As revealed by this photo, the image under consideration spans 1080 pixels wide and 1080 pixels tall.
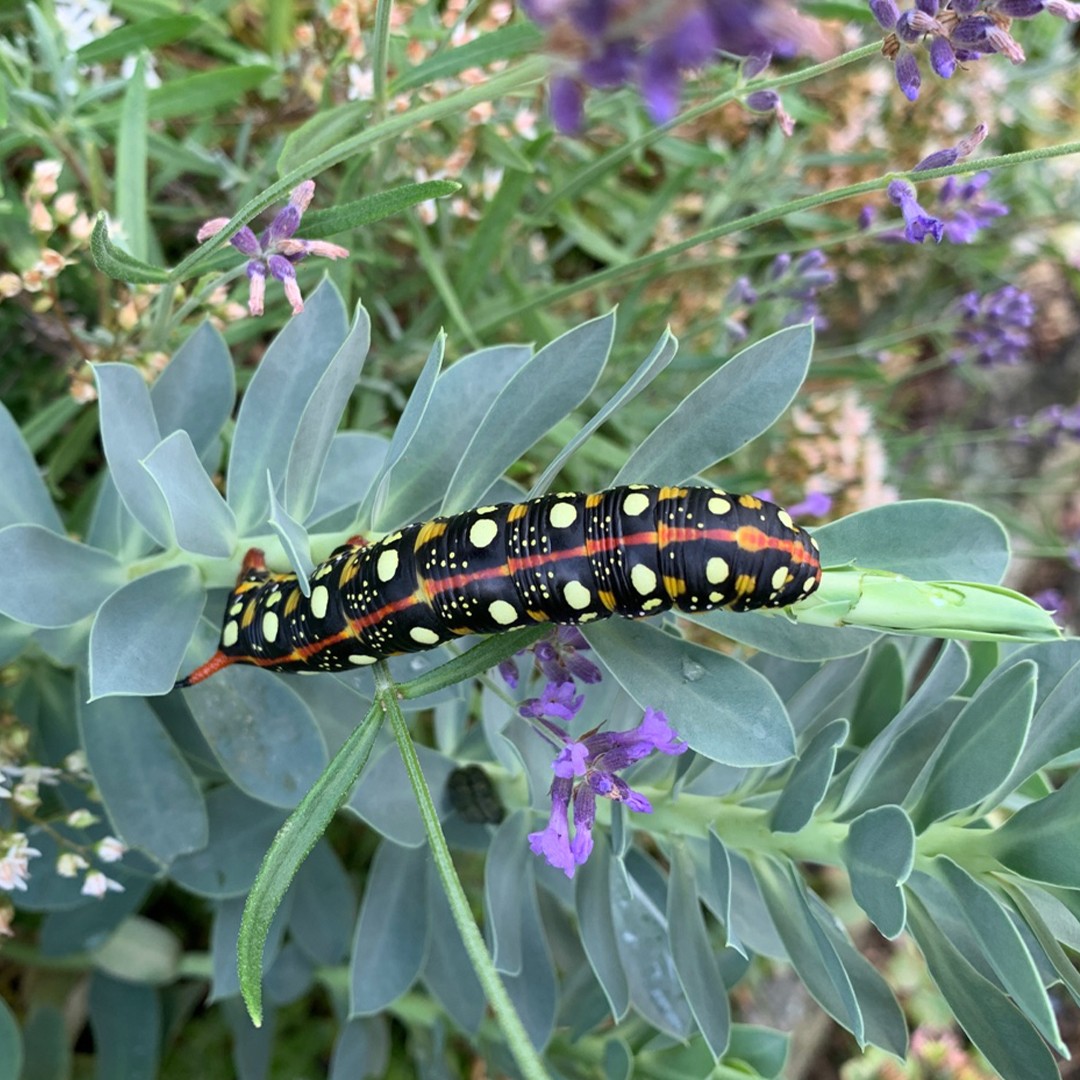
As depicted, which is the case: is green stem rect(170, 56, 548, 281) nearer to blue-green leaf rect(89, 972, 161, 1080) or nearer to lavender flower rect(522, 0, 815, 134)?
lavender flower rect(522, 0, 815, 134)

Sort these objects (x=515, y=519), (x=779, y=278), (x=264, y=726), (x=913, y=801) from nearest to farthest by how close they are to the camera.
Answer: (x=515, y=519) → (x=913, y=801) → (x=264, y=726) → (x=779, y=278)

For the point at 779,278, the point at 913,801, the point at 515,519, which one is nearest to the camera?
the point at 515,519

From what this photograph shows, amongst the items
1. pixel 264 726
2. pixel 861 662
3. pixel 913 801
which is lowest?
pixel 913 801

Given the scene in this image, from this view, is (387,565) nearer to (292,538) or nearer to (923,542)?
(292,538)

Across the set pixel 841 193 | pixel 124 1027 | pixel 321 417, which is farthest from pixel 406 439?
pixel 124 1027

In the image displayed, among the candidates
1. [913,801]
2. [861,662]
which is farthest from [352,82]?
[913,801]

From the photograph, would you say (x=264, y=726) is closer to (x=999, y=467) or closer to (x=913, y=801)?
(x=913, y=801)

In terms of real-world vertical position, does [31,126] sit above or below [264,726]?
above

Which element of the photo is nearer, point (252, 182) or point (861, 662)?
point (861, 662)
